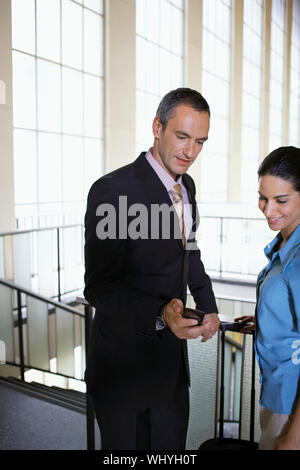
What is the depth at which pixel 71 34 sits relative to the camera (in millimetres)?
7922

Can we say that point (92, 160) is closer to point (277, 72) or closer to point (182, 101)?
point (182, 101)

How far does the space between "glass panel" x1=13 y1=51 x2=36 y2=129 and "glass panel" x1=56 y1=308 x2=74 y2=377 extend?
10.3 ft

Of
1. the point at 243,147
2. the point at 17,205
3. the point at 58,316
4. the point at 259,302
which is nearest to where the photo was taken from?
the point at 259,302

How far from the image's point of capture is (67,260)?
22.1 ft

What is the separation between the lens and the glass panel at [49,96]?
7371 millimetres

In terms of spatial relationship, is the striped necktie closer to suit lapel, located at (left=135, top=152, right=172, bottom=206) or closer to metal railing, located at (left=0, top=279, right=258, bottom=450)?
suit lapel, located at (left=135, top=152, right=172, bottom=206)

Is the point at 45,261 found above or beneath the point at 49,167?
beneath

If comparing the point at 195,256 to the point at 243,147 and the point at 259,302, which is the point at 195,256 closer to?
the point at 259,302

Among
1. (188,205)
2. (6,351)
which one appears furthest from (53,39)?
(188,205)

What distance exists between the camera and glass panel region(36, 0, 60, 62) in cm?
721

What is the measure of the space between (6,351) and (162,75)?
8.35 metres

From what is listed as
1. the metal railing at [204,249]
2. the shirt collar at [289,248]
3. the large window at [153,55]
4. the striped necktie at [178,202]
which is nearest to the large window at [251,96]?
the large window at [153,55]

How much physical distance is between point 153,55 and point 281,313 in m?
10.3
